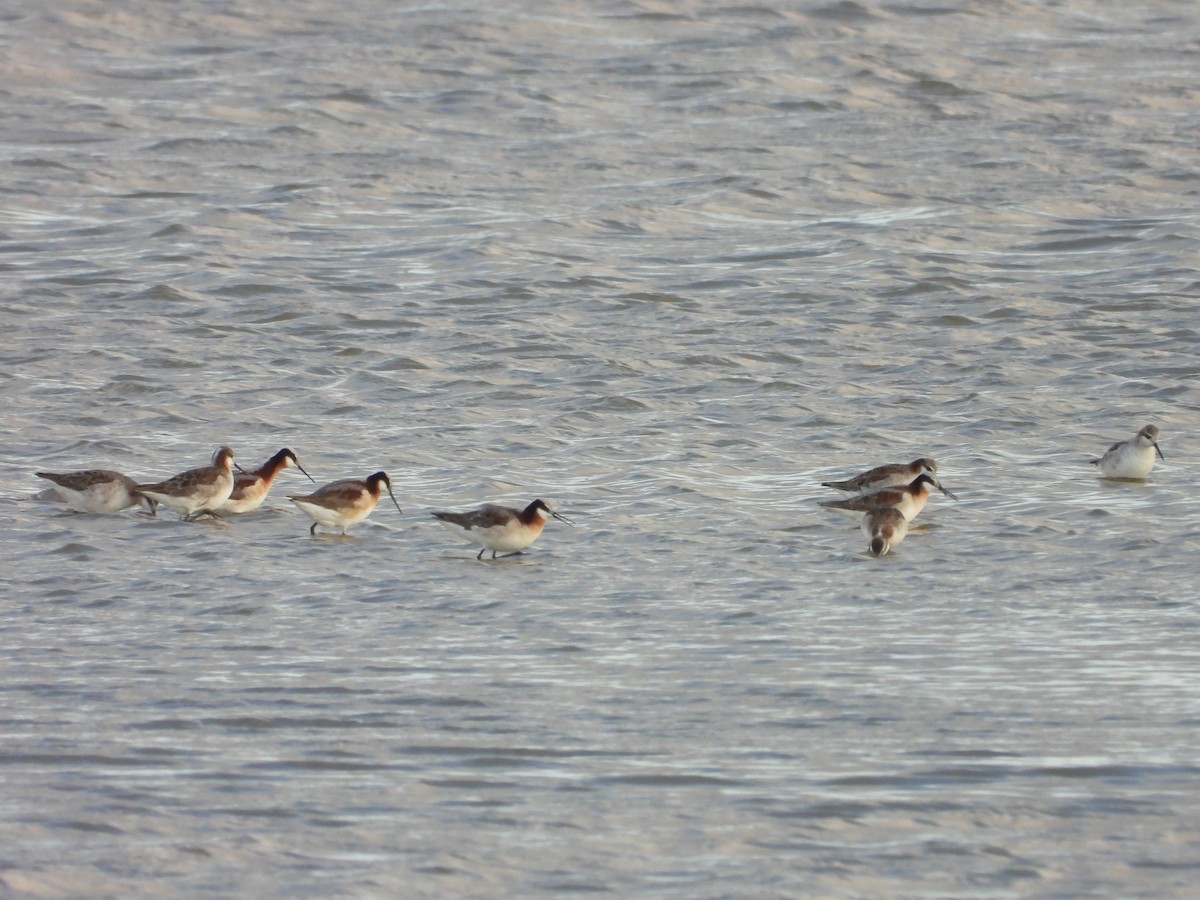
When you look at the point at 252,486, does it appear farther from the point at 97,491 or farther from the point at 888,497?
the point at 888,497

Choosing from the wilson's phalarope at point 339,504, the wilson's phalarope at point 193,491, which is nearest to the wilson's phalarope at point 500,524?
the wilson's phalarope at point 339,504

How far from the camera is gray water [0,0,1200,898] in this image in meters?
7.30

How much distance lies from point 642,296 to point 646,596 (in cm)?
996

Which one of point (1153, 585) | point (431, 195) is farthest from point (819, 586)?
point (431, 195)

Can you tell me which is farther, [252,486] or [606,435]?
[606,435]

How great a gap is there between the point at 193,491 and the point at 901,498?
16.2ft

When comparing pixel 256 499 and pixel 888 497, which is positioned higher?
pixel 888 497

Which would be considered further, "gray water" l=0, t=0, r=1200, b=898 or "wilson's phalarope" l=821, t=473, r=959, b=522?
"wilson's phalarope" l=821, t=473, r=959, b=522

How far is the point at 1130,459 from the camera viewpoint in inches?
544

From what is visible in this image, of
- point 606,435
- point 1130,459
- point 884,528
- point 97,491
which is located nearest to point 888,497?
point 884,528

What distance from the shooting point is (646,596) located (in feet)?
35.9

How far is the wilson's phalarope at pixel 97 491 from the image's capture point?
43.5 feet

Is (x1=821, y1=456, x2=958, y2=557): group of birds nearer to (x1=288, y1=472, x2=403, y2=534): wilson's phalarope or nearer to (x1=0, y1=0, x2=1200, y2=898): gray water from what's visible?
(x1=0, y1=0, x2=1200, y2=898): gray water

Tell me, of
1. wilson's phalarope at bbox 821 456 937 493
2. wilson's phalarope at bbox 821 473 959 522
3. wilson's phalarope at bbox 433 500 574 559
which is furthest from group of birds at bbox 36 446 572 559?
wilson's phalarope at bbox 821 456 937 493
